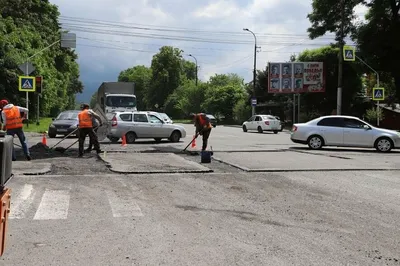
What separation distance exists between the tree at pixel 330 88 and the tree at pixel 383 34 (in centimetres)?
980

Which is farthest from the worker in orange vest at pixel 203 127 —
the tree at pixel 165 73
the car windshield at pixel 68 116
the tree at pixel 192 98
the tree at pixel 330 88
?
the tree at pixel 165 73

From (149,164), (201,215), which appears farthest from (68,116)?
(201,215)

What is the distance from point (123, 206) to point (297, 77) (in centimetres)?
4066

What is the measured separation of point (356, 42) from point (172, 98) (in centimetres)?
5964

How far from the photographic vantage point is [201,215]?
7086 mm

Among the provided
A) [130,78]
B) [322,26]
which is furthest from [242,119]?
[130,78]

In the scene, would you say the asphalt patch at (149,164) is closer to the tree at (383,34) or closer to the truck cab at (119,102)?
the truck cab at (119,102)

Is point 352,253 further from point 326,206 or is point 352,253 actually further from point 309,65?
point 309,65

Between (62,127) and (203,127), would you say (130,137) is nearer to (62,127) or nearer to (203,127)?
(62,127)

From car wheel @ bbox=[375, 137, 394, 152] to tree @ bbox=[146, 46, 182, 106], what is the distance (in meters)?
80.5

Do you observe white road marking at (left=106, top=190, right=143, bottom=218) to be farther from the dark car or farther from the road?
the dark car

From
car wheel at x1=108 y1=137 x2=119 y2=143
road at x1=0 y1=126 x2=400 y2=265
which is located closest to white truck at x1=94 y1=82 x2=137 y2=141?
car wheel at x1=108 y1=137 x2=119 y2=143

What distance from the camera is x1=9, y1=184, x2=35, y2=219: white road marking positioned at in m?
7.03

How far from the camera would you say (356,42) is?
3691 cm
